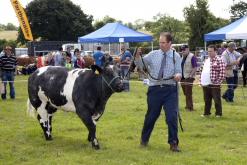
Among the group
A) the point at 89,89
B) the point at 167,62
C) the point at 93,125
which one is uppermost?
the point at 167,62

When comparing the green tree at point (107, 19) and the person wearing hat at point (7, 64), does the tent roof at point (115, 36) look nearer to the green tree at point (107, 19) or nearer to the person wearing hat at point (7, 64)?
the person wearing hat at point (7, 64)

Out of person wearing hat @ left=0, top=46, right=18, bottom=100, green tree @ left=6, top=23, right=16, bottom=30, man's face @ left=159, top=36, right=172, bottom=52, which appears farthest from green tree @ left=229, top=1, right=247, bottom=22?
green tree @ left=6, top=23, right=16, bottom=30

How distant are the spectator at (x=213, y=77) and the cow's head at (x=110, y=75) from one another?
155 inches

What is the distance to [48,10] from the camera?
49.9 metres

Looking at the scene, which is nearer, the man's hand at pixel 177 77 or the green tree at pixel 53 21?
the man's hand at pixel 177 77

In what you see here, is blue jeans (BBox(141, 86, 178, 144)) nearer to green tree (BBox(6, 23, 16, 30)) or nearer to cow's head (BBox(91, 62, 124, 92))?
cow's head (BBox(91, 62, 124, 92))

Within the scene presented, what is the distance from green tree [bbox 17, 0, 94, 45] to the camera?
4884 centimetres

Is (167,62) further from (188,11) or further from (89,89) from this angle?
(188,11)

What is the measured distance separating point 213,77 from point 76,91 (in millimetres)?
4441

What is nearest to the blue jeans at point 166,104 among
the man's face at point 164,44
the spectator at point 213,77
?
the man's face at point 164,44

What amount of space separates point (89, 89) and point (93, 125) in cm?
72

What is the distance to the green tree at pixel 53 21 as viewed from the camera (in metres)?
48.8

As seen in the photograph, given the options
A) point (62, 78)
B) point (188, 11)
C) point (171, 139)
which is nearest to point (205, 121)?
point (171, 139)

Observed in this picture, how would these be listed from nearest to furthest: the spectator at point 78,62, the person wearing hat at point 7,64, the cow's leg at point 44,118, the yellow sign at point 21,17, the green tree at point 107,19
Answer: the cow's leg at point 44,118
the person wearing hat at point 7,64
the spectator at point 78,62
the yellow sign at point 21,17
the green tree at point 107,19
